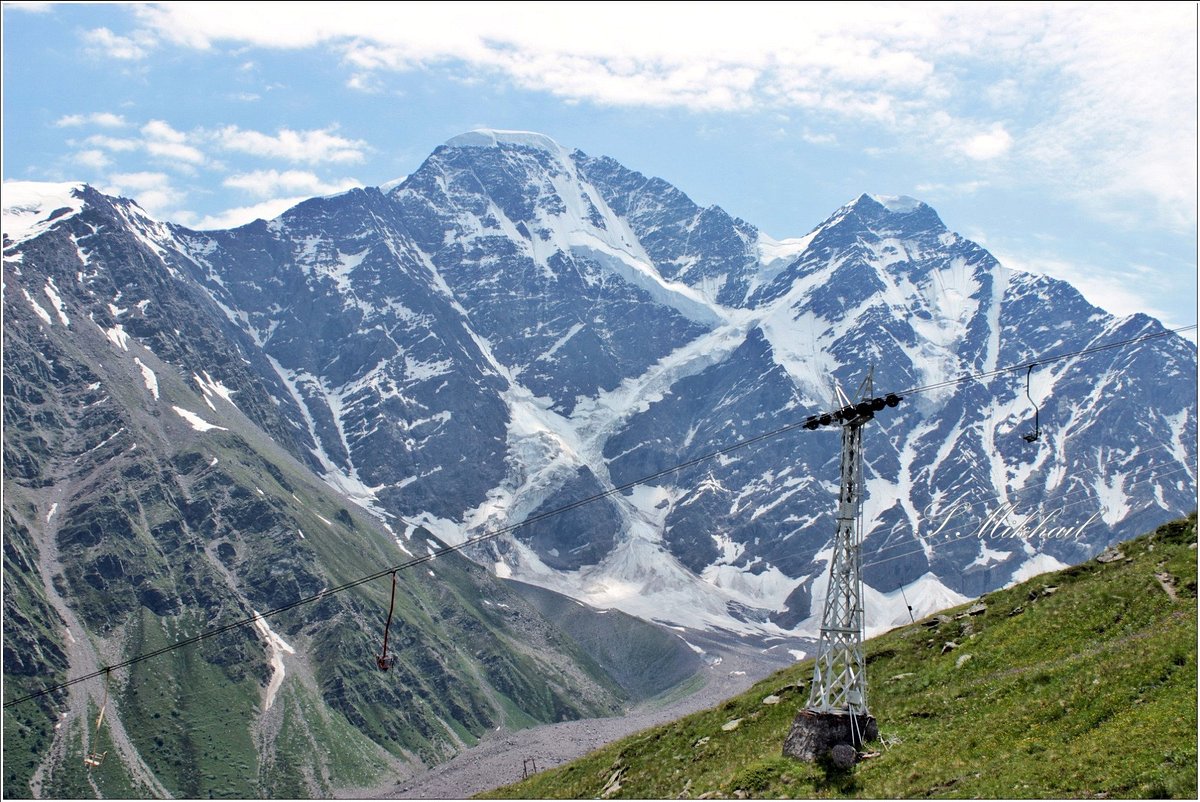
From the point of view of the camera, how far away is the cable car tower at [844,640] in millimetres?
41406

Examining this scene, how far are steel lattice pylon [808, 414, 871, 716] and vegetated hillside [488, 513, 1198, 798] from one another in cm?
242

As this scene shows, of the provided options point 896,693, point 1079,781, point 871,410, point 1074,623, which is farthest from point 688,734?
point 1079,781

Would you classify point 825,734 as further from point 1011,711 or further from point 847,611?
point 1011,711

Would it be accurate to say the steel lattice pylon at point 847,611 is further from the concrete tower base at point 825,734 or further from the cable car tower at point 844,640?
the concrete tower base at point 825,734

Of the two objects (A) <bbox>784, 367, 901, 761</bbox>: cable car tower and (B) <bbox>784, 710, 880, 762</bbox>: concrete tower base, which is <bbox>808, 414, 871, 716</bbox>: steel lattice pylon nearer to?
(A) <bbox>784, 367, 901, 761</bbox>: cable car tower

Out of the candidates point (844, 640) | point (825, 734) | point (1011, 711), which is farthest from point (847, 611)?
point (1011, 711)

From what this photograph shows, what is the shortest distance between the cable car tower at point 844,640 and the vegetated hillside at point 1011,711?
3.95 ft

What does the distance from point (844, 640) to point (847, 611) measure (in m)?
1.10

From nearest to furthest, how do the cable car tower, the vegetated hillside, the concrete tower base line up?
the vegetated hillside, the concrete tower base, the cable car tower

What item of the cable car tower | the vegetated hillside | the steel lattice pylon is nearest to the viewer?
the vegetated hillside

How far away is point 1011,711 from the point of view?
4144cm

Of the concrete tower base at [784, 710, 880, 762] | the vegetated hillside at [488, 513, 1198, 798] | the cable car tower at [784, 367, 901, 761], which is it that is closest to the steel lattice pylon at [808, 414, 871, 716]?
the cable car tower at [784, 367, 901, 761]

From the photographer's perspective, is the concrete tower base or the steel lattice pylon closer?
the concrete tower base

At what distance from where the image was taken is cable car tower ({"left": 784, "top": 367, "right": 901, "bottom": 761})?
41406 millimetres
